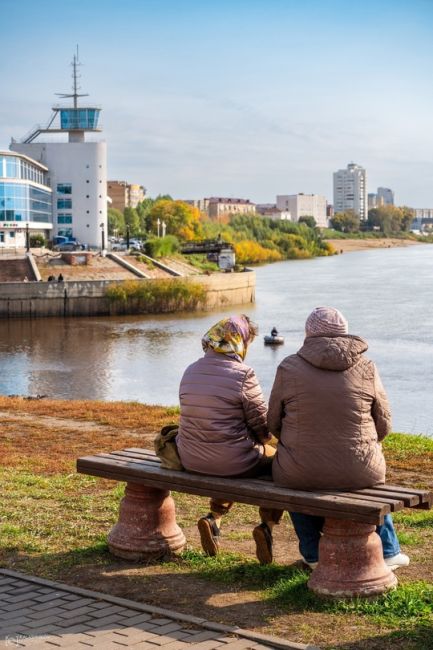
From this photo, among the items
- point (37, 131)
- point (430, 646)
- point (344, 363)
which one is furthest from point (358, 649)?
point (37, 131)

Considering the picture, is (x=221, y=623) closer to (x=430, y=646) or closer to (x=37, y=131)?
(x=430, y=646)

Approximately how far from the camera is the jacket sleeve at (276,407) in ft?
21.7

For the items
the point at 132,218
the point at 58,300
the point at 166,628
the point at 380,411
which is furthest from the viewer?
the point at 132,218

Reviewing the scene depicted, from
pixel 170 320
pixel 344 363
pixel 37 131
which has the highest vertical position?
pixel 37 131

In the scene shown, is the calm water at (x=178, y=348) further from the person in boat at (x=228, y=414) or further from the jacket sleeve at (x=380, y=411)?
the jacket sleeve at (x=380, y=411)

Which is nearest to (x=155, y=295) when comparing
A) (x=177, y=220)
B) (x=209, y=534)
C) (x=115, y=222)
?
(x=177, y=220)

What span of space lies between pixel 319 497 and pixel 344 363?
82 cm

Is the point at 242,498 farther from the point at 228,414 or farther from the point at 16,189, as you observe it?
the point at 16,189

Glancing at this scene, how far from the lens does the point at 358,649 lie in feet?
18.0

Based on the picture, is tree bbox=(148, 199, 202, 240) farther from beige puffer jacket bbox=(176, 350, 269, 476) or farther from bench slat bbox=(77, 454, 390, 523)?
beige puffer jacket bbox=(176, 350, 269, 476)

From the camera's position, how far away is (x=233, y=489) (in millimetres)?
6758

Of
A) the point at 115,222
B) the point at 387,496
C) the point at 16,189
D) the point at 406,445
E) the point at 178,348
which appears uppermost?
the point at 16,189

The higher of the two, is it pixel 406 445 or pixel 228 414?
pixel 228 414

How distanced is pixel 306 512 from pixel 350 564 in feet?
1.30
